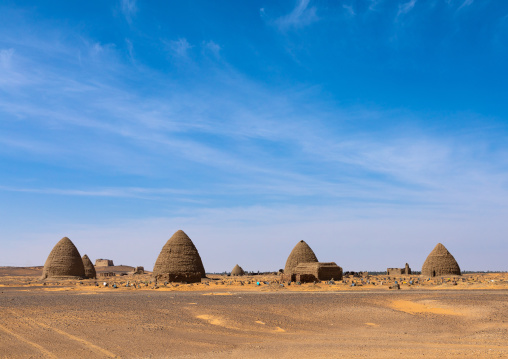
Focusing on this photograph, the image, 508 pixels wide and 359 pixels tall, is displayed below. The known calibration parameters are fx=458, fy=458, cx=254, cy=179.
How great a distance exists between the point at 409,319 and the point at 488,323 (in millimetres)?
2912

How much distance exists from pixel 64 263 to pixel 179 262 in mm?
16892

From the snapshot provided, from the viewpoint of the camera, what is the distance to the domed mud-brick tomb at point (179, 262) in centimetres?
4533

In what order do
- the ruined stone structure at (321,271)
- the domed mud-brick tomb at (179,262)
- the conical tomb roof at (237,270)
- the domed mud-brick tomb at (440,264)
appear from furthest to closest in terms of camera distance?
1. the conical tomb roof at (237,270)
2. the domed mud-brick tomb at (440,264)
3. the domed mud-brick tomb at (179,262)
4. the ruined stone structure at (321,271)

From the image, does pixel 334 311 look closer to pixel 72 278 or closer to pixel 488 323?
pixel 488 323

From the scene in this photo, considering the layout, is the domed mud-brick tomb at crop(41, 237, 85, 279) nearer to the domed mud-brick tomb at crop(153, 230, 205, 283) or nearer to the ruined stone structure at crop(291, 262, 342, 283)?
the domed mud-brick tomb at crop(153, 230, 205, 283)

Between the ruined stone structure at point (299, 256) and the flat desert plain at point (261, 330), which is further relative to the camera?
the ruined stone structure at point (299, 256)

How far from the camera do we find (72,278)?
176ft

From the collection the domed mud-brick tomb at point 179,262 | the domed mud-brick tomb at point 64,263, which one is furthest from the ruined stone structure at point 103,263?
the domed mud-brick tomb at point 179,262

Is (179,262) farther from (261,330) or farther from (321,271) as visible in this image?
(261,330)

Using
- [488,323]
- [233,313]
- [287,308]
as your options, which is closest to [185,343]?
[233,313]

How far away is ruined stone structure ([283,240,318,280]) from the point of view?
57219 millimetres

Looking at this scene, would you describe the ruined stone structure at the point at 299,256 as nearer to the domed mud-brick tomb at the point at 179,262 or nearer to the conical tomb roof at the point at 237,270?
the domed mud-brick tomb at the point at 179,262

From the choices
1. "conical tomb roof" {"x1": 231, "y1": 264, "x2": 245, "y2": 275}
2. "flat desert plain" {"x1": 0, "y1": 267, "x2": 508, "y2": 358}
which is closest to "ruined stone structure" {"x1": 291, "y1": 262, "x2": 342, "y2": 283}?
"flat desert plain" {"x1": 0, "y1": 267, "x2": 508, "y2": 358}

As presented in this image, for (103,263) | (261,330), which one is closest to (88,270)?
(261,330)
